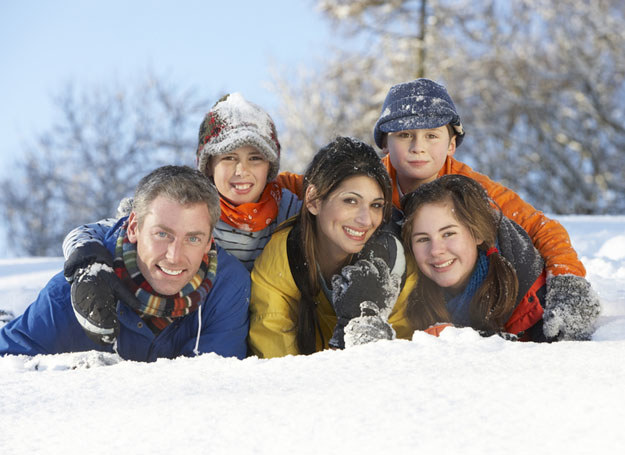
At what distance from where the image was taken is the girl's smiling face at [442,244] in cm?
288

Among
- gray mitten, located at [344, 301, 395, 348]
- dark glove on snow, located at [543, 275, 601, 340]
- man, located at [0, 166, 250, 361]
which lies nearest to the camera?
gray mitten, located at [344, 301, 395, 348]

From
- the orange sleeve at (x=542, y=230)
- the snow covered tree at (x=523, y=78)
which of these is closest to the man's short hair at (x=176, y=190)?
the orange sleeve at (x=542, y=230)

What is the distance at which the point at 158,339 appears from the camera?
2.76m

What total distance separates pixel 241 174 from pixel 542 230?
5.43 ft

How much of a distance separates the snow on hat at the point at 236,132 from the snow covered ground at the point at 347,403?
150 centimetres

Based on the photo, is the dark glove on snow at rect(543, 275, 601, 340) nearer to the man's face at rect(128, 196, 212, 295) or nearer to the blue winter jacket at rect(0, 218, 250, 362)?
the blue winter jacket at rect(0, 218, 250, 362)

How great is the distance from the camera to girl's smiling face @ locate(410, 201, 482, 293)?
9.43 ft

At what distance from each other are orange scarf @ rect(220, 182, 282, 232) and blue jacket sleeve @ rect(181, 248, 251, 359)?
394mm

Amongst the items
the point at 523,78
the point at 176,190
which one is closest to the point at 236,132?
the point at 176,190

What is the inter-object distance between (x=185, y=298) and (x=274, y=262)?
0.51 m

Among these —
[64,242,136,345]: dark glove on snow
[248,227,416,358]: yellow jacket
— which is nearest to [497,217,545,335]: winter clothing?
[248,227,416,358]: yellow jacket

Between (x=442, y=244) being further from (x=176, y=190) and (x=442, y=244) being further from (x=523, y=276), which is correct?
(x=176, y=190)

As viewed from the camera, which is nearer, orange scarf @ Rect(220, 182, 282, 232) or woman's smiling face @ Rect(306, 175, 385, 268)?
woman's smiling face @ Rect(306, 175, 385, 268)

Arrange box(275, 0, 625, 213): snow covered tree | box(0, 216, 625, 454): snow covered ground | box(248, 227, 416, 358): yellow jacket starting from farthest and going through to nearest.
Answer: box(275, 0, 625, 213): snow covered tree → box(248, 227, 416, 358): yellow jacket → box(0, 216, 625, 454): snow covered ground
